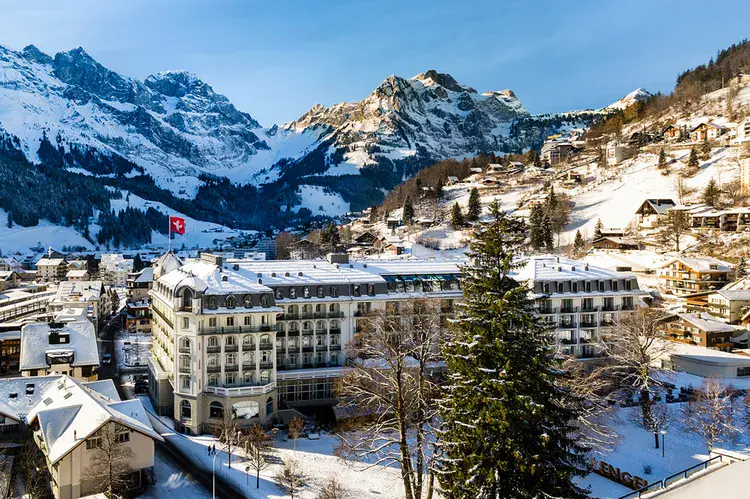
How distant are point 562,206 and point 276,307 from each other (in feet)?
329

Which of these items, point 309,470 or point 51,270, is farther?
point 51,270

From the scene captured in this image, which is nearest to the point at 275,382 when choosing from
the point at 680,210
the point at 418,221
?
the point at 680,210

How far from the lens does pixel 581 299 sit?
189 feet

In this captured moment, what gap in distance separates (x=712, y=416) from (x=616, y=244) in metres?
68.7

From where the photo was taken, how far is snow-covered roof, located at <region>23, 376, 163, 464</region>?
34.6m

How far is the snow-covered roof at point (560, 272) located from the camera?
2244 inches

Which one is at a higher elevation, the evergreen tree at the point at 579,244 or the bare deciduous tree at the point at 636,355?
the evergreen tree at the point at 579,244

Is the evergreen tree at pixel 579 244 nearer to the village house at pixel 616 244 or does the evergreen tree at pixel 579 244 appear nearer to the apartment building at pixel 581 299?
the village house at pixel 616 244

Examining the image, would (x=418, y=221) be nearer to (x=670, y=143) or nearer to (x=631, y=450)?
(x=670, y=143)

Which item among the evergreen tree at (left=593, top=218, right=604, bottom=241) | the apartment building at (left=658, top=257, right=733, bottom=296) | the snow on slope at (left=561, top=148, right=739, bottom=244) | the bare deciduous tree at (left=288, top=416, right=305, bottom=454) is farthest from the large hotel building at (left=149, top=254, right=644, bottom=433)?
the snow on slope at (left=561, top=148, right=739, bottom=244)

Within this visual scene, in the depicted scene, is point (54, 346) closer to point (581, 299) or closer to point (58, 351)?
point (58, 351)

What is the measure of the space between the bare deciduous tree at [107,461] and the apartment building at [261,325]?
10828mm

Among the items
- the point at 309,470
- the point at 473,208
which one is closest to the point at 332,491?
the point at 309,470

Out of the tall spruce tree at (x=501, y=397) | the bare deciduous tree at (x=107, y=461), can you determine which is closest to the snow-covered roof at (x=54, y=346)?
the bare deciduous tree at (x=107, y=461)
